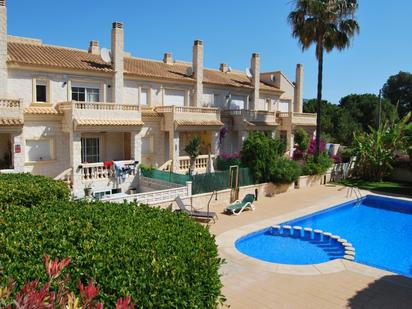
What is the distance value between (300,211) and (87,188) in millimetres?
12525

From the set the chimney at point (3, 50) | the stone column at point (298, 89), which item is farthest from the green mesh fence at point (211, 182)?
the stone column at point (298, 89)

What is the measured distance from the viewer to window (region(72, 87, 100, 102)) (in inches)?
1006

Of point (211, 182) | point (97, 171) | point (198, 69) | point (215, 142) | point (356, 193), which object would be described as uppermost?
point (198, 69)

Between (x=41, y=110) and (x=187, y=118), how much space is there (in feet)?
33.9

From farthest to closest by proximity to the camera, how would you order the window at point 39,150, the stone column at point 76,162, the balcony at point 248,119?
the balcony at point 248,119, the window at point 39,150, the stone column at point 76,162

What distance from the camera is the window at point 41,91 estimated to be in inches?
942

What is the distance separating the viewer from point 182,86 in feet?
103

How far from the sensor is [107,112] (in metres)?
24.2

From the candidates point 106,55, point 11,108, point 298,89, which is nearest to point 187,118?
point 106,55

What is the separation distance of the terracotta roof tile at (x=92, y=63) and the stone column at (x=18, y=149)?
15.7 feet

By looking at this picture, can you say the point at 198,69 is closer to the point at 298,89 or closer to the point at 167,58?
the point at 167,58

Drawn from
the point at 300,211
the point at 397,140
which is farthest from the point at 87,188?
the point at 397,140

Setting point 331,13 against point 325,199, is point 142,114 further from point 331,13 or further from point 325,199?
point 331,13

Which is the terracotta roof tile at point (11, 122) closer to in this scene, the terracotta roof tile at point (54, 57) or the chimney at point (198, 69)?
the terracotta roof tile at point (54, 57)
